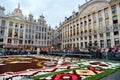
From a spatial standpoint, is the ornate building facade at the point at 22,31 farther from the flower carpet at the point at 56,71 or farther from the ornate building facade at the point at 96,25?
the flower carpet at the point at 56,71

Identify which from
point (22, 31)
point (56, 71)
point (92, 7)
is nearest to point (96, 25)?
point (92, 7)

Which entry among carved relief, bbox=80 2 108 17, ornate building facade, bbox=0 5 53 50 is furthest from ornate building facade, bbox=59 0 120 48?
ornate building facade, bbox=0 5 53 50

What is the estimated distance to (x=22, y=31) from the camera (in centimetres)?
4494

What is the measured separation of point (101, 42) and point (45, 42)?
2997cm

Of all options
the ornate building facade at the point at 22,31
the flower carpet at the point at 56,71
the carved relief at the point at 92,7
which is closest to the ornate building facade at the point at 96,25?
the carved relief at the point at 92,7

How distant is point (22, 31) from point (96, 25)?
30.8 metres

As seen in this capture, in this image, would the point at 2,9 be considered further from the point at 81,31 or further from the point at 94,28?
the point at 94,28

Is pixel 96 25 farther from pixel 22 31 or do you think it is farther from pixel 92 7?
pixel 22 31

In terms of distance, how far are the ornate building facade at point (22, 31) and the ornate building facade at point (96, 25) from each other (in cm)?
1543

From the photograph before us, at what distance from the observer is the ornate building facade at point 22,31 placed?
3988 centimetres

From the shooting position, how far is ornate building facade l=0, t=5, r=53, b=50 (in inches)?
1570

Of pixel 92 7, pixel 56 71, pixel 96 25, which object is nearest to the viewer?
pixel 56 71

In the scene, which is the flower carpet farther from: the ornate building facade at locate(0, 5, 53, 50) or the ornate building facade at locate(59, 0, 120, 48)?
the ornate building facade at locate(0, 5, 53, 50)

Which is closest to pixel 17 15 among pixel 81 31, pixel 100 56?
pixel 81 31
